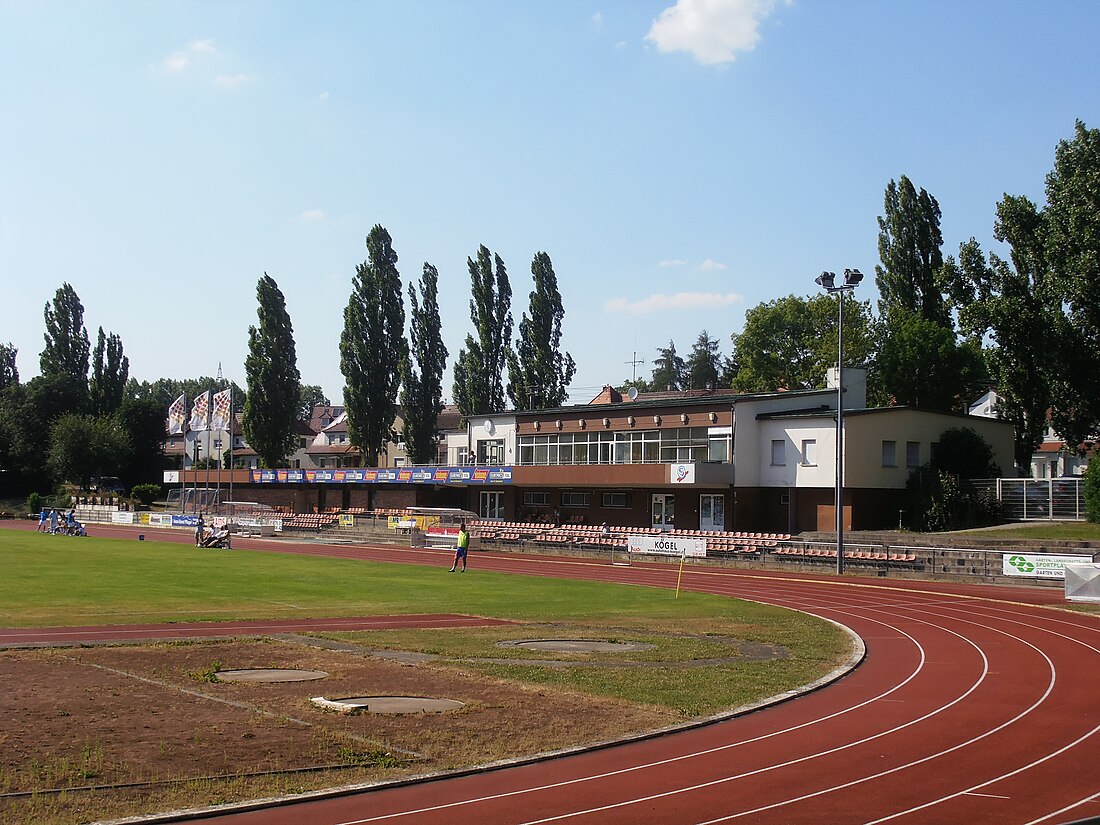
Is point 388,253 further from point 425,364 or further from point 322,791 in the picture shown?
point 322,791

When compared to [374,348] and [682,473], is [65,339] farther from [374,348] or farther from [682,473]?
[682,473]

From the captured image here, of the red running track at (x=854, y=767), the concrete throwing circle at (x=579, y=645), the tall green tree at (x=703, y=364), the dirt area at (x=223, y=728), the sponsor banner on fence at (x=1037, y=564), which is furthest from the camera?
the tall green tree at (x=703, y=364)

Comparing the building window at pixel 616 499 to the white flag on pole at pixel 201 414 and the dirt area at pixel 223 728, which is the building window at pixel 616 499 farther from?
the dirt area at pixel 223 728

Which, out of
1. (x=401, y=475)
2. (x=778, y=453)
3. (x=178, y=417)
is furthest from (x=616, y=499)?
(x=178, y=417)

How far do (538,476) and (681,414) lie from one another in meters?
10.8

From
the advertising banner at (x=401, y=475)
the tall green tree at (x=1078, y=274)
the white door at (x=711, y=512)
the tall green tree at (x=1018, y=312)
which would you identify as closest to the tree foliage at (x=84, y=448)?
the advertising banner at (x=401, y=475)

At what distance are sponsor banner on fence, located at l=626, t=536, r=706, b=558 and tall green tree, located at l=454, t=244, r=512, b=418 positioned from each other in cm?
3313

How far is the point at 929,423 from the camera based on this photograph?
5519 cm

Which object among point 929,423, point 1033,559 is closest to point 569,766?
point 1033,559

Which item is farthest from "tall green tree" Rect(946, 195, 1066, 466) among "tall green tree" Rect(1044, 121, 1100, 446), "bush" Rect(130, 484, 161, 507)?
"bush" Rect(130, 484, 161, 507)

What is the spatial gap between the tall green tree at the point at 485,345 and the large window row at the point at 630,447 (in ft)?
45.5

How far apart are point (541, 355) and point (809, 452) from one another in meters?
32.2

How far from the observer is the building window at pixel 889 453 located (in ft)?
175

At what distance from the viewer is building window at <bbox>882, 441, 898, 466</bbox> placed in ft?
175
